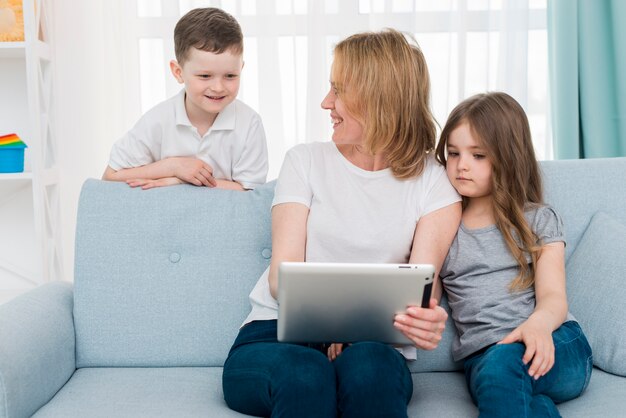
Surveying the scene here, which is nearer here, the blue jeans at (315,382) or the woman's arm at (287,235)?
the blue jeans at (315,382)

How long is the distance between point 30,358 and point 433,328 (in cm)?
77

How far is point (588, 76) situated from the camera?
9.61ft

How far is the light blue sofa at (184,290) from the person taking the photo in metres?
1.59

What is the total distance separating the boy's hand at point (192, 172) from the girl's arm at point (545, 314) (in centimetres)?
79

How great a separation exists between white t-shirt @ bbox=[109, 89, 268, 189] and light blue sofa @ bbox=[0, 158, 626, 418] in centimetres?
17

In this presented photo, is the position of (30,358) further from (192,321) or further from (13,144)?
(13,144)

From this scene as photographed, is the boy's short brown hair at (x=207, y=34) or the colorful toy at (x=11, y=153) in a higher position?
the boy's short brown hair at (x=207, y=34)

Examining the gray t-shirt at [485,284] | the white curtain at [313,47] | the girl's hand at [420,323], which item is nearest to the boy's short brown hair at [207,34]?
the gray t-shirt at [485,284]

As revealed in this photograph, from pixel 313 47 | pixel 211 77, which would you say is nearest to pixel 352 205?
pixel 211 77

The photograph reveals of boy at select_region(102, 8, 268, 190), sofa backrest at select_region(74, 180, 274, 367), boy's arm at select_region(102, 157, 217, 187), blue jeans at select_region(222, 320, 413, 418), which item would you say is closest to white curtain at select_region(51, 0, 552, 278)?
boy at select_region(102, 8, 268, 190)

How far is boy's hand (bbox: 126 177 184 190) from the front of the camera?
181 centimetres

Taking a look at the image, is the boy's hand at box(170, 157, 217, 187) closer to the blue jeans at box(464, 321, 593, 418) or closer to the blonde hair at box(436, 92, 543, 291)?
the blonde hair at box(436, 92, 543, 291)

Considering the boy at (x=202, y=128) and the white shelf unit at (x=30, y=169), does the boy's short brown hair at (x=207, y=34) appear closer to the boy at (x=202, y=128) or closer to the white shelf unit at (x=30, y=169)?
the boy at (x=202, y=128)

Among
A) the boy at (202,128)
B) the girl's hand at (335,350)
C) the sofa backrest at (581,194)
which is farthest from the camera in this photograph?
the boy at (202,128)
